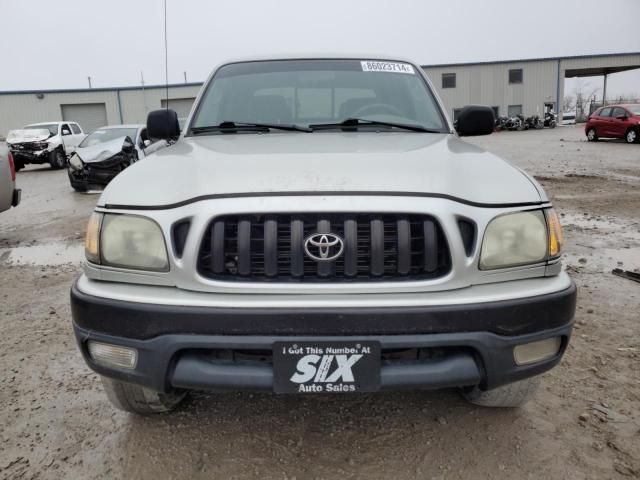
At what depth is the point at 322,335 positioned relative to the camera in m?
1.68

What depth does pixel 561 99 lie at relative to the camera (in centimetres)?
4066

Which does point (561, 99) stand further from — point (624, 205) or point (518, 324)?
point (518, 324)

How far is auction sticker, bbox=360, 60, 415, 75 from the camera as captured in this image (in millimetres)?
3236

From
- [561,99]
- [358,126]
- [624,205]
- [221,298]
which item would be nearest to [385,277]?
[221,298]

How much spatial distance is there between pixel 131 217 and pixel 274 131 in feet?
3.83

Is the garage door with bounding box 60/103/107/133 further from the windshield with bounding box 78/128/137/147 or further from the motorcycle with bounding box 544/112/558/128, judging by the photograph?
the motorcycle with bounding box 544/112/558/128

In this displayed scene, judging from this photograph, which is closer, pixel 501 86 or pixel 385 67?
pixel 385 67

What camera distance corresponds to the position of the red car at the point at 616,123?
63.7 feet

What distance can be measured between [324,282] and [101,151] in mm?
9661

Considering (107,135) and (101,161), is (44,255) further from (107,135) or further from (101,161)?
(107,135)

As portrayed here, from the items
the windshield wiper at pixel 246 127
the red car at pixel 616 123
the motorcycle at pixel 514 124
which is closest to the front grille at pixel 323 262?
the windshield wiper at pixel 246 127

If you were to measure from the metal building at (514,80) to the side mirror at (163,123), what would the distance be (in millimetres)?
39123

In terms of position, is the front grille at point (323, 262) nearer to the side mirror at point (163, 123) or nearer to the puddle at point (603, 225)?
the side mirror at point (163, 123)

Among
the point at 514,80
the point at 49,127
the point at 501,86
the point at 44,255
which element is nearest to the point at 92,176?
the point at 44,255
